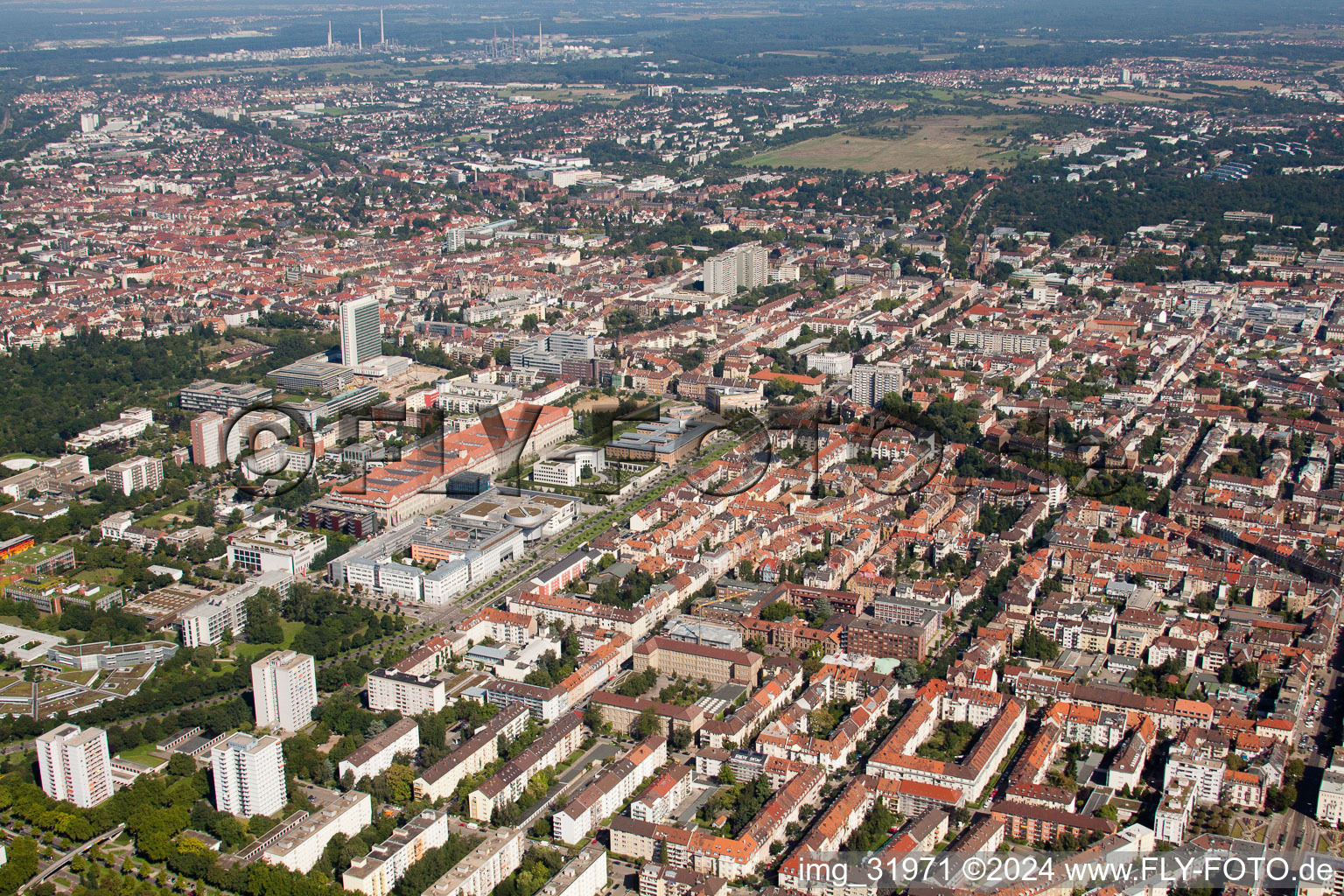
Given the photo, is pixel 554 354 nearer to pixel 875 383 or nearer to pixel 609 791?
pixel 875 383

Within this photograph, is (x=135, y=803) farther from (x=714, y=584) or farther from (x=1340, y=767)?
(x=1340, y=767)

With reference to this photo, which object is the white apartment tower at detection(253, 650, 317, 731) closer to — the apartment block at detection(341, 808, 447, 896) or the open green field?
the apartment block at detection(341, 808, 447, 896)

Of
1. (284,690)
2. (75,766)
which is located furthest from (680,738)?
(75,766)

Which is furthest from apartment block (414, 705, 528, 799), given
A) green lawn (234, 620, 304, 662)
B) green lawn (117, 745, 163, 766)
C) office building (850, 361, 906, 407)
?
office building (850, 361, 906, 407)

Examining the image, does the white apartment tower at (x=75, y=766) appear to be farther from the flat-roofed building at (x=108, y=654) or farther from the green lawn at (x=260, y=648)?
the green lawn at (x=260, y=648)

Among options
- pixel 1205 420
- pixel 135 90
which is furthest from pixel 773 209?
pixel 135 90

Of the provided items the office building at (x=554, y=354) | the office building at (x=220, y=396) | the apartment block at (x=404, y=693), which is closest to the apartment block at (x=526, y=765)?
the apartment block at (x=404, y=693)
